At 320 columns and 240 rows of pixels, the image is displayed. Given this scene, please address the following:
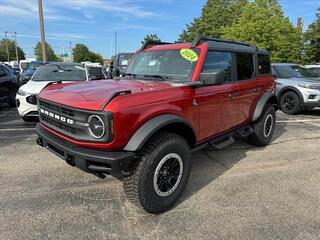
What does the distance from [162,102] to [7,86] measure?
856cm

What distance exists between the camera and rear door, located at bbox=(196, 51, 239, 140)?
4305 millimetres

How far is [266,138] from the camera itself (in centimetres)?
633

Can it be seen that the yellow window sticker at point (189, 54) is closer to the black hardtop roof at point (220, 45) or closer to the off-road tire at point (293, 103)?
the black hardtop roof at point (220, 45)

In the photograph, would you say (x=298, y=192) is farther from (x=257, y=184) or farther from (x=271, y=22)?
(x=271, y=22)

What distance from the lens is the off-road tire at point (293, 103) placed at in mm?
10076

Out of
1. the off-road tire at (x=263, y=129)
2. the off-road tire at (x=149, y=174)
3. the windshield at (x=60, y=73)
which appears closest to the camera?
the off-road tire at (x=149, y=174)

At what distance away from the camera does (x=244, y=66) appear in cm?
548

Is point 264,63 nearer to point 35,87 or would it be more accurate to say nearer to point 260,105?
point 260,105

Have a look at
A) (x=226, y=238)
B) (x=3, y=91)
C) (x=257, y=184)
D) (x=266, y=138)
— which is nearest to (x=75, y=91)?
(x=226, y=238)

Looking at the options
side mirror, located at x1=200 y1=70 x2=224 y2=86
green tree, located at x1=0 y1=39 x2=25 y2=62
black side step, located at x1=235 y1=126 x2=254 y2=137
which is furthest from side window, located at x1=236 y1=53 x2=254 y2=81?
green tree, located at x1=0 y1=39 x2=25 y2=62

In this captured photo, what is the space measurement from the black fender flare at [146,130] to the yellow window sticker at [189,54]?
3.73 ft

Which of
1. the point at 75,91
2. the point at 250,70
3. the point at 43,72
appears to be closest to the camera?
the point at 75,91

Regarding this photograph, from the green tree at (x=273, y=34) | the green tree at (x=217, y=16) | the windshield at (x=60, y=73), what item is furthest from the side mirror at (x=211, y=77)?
the green tree at (x=217, y=16)

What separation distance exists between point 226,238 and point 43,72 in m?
7.06
